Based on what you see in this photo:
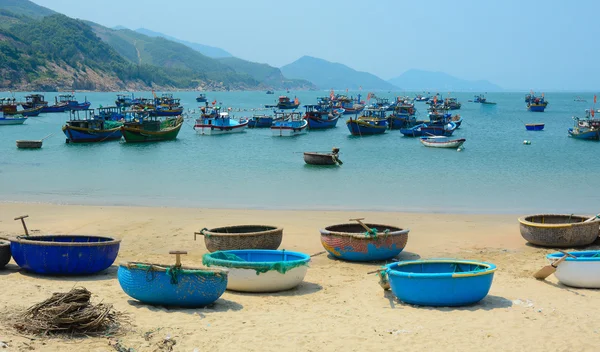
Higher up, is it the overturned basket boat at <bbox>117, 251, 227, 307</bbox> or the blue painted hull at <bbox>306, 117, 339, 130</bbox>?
the overturned basket boat at <bbox>117, 251, 227, 307</bbox>

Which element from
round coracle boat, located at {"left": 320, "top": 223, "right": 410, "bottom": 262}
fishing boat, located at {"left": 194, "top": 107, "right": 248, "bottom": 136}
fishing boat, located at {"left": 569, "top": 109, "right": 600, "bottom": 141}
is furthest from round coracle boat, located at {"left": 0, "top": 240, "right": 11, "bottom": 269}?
fishing boat, located at {"left": 194, "top": 107, "right": 248, "bottom": 136}

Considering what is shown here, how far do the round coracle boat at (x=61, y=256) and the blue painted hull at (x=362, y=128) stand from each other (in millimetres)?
42695

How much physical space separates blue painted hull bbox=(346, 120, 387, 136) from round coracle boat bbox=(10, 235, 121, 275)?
4269 centimetres

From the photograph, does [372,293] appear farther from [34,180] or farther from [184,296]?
[34,180]

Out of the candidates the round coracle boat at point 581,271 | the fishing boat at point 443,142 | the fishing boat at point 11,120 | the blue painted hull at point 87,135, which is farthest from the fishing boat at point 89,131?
the round coracle boat at point 581,271

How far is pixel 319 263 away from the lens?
1220cm

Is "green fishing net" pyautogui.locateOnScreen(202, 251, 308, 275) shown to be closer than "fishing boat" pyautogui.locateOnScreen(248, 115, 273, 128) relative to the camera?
Yes

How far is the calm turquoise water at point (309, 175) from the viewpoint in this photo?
2175 centimetres

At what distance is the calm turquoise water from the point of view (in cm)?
2175

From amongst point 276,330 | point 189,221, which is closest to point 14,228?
point 189,221

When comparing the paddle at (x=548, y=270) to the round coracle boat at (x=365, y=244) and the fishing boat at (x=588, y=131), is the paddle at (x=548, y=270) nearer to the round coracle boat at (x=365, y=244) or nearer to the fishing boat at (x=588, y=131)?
the round coracle boat at (x=365, y=244)

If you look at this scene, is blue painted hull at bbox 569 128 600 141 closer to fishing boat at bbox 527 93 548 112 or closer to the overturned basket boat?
the overturned basket boat

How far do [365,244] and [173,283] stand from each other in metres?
4.17

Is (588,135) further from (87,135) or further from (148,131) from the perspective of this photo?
(87,135)
